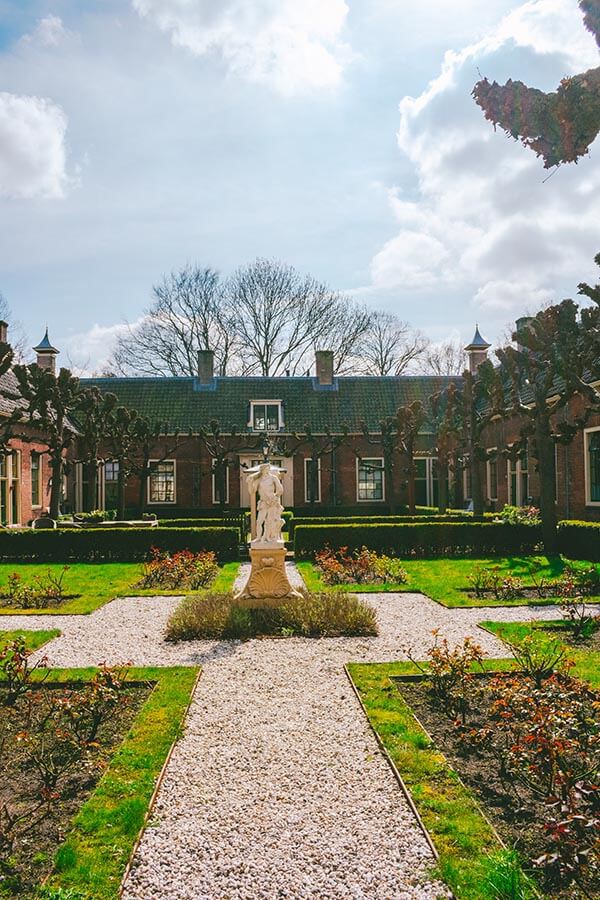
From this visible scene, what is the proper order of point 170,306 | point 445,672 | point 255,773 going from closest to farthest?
point 255,773 < point 445,672 < point 170,306

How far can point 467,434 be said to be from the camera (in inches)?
929

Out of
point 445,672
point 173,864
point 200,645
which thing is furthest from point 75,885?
point 200,645

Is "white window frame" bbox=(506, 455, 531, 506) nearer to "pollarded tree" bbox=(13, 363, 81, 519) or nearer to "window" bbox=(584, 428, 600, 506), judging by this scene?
"window" bbox=(584, 428, 600, 506)

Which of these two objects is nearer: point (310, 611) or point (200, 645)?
point (200, 645)

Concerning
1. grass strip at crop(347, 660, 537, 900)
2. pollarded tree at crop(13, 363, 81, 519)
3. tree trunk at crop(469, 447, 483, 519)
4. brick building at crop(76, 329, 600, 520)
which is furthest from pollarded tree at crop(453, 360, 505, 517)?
grass strip at crop(347, 660, 537, 900)

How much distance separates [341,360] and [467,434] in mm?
20531

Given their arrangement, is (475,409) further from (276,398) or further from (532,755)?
(532,755)

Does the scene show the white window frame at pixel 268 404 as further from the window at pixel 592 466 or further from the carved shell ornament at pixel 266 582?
the carved shell ornament at pixel 266 582

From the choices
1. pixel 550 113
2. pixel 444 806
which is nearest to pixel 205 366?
pixel 550 113

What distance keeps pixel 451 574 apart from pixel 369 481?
680 inches

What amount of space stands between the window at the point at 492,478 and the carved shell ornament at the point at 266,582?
18.5m

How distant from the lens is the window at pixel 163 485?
3112cm

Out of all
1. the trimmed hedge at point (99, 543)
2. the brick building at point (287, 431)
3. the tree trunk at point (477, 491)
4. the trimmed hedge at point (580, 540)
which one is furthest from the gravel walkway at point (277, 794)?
the brick building at point (287, 431)

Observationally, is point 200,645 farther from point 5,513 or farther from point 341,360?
point 341,360
